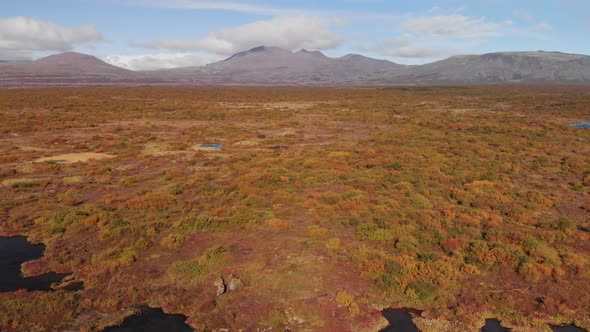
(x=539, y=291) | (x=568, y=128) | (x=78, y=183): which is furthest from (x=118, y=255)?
(x=568, y=128)

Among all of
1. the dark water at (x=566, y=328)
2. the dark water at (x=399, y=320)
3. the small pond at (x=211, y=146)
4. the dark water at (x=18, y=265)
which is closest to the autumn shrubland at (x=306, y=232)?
the dark water at (x=566, y=328)

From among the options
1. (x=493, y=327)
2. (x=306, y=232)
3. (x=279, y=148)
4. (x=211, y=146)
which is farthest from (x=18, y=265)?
(x=279, y=148)

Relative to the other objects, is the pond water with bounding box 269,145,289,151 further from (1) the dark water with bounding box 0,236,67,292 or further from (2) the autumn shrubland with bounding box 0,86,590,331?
(1) the dark water with bounding box 0,236,67,292

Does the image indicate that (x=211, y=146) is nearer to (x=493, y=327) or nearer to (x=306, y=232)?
(x=306, y=232)

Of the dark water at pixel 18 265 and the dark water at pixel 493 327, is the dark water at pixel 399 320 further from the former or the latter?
the dark water at pixel 18 265

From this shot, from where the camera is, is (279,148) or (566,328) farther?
(279,148)

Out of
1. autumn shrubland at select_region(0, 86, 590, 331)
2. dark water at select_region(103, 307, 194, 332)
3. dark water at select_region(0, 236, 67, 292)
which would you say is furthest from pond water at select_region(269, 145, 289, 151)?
dark water at select_region(103, 307, 194, 332)

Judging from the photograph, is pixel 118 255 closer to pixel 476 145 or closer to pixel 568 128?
pixel 476 145
